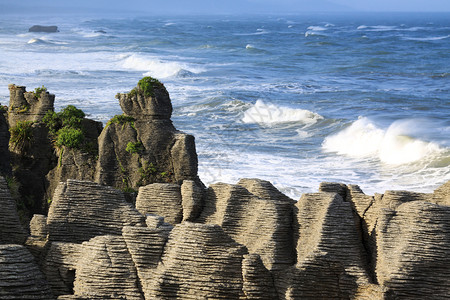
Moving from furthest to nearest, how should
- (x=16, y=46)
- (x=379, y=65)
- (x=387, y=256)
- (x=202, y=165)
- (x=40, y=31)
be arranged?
1. (x=40, y=31)
2. (x=16, y=46)
3. (x=379, y=65)
4. (x=202, y=165)
5. (x=387, y=256)

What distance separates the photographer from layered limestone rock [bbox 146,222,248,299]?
300 inches

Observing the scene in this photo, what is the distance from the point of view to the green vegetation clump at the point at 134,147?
13500mm

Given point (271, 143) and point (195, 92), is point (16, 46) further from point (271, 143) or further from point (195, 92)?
point (271, 143)

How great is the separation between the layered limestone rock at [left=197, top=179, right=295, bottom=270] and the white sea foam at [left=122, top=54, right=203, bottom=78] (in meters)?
44.5

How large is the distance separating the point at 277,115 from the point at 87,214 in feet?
96.1

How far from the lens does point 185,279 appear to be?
7.64 meters

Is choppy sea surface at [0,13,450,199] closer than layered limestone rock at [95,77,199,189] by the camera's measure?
No

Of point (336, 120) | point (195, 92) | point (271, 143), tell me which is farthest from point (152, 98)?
point (195, 92)

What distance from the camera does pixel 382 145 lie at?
30.8 m

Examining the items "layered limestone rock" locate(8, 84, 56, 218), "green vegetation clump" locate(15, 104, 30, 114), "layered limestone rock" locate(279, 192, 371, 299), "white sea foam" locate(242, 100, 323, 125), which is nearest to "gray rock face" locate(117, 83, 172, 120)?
"layered limestone rock" locate(8, 84, 56, 218)

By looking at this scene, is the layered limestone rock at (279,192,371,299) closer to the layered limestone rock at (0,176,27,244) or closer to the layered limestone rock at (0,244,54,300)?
the layered limestone rock at (0,244,54,300)

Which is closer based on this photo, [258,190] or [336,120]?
[258,190]

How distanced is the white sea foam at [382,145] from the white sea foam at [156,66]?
76.8ft

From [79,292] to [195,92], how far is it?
36922mm
